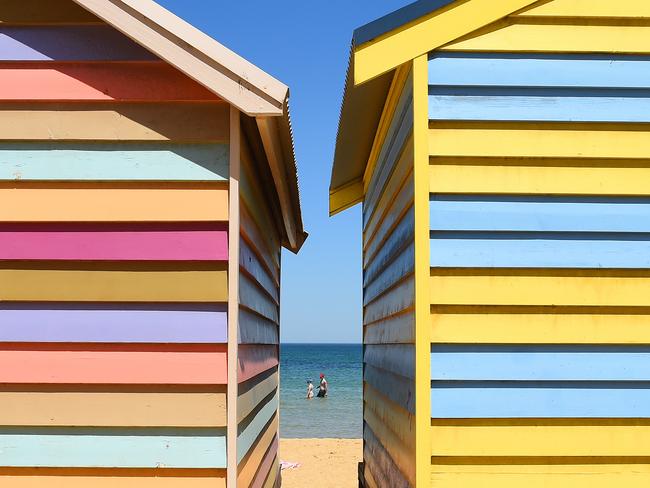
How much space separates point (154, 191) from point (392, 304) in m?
2.15

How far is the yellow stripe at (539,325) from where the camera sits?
450 cm

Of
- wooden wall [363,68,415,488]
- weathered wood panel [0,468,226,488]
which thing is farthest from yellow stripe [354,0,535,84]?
weathered wood panel [0,468,226,488]

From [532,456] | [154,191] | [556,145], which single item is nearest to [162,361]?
[154,191]

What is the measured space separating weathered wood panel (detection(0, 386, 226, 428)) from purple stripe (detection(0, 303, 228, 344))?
33 centimetres

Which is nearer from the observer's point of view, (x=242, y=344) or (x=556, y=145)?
(x=556, y=145)

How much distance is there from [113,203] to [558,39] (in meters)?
2.93

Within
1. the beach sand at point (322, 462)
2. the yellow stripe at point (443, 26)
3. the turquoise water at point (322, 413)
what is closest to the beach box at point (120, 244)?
the yellow stripe at point (443, 26)

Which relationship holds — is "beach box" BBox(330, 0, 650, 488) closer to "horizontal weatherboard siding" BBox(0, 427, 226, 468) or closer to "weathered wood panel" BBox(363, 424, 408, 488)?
"weathered wood panel" BBox(363, 424, 408, 488)

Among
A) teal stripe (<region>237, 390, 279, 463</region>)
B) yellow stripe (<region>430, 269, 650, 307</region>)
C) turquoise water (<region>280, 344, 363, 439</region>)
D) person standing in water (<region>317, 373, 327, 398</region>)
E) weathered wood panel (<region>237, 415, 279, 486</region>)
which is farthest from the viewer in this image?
person standing in water (<region>317, 373, 327, 398</region>)

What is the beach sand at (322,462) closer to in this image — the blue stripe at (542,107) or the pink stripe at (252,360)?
the pink stripe at (252,360)

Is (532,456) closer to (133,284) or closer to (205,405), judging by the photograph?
(205,405)

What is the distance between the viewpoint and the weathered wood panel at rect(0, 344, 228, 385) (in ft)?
15.3

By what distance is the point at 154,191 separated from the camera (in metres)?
4.75

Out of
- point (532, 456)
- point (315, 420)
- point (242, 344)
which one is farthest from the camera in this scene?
point (315, 420)
